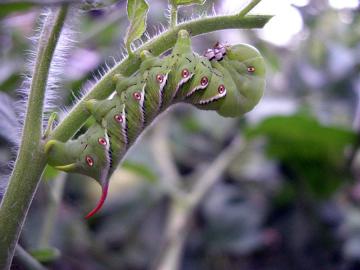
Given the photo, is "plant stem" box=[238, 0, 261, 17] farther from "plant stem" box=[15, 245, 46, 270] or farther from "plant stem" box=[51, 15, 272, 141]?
"plant stem" box=[15, 245, 46, 270]

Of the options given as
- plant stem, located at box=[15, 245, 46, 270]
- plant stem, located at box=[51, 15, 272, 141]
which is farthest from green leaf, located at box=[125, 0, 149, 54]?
plant stem, located at box=[15, 245, 46, 270]

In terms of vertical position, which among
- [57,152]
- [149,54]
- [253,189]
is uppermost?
[149,54]

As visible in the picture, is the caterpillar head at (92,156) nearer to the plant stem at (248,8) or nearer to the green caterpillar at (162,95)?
the green caterpillar at (162,95)

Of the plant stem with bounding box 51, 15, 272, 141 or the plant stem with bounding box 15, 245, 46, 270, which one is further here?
the plant stem with bounding box 15, 245, 46, 270

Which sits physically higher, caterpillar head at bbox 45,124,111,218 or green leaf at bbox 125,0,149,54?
green leaf at bbox 125,0,149,54

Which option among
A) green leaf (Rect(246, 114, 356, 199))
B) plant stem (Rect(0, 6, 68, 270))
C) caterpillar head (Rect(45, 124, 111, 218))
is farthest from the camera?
green leaf (Rect(246, 114, 356, 199))

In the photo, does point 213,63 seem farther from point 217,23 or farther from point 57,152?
point 57,152

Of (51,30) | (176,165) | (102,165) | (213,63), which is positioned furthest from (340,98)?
(51,30)

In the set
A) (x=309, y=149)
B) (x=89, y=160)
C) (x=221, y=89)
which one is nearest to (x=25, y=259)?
(x=89, y=160)
